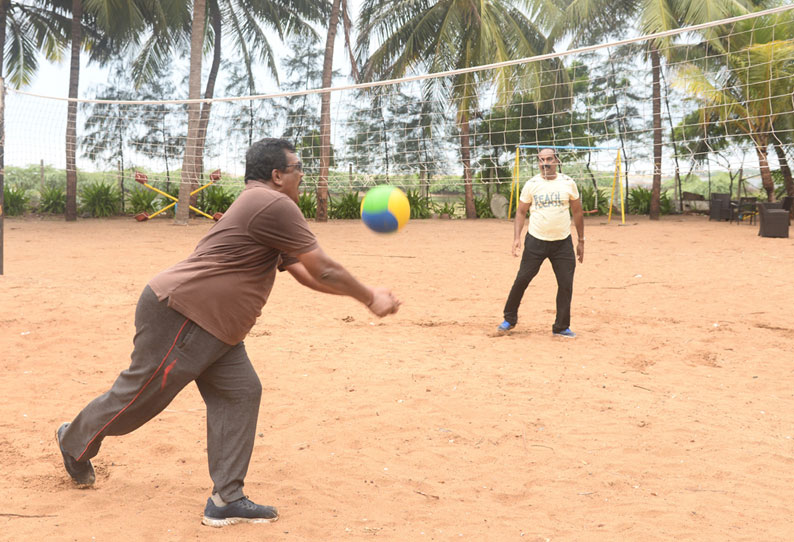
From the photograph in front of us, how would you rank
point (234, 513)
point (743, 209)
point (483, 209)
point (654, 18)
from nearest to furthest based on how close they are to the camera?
point (234, 513) → point (654, 18) → point (743, 209) → point (483, 209)

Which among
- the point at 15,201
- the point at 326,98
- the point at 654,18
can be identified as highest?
the point at 654,18

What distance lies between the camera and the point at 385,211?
3.71 metres

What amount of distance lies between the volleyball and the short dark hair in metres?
0.93

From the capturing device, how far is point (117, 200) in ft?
69.8

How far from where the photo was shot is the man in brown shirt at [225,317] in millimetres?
2715

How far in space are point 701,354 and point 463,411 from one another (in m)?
2.49

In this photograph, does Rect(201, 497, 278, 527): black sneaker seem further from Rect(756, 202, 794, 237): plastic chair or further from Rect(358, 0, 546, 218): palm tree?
Rect(358, 0, 546, 218): palm tree

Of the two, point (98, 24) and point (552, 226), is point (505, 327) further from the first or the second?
point (98, 24)

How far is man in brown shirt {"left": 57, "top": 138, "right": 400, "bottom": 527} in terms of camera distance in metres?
2.71

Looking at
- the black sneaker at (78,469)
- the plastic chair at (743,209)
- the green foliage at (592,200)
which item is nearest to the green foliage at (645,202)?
the green foliage at (592,200)

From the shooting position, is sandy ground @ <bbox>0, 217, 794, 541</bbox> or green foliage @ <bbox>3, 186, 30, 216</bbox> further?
green foliage @ <bbox>3, 186, 30, 216</bbox>

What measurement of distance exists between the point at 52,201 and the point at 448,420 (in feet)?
65.2

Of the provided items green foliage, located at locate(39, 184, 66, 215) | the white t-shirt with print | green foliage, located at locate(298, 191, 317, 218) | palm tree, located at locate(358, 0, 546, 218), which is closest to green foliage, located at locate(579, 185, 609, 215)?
palm tree, located at locate(358, 0, 546, 218)

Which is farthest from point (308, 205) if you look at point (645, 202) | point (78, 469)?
point (78, 469)
